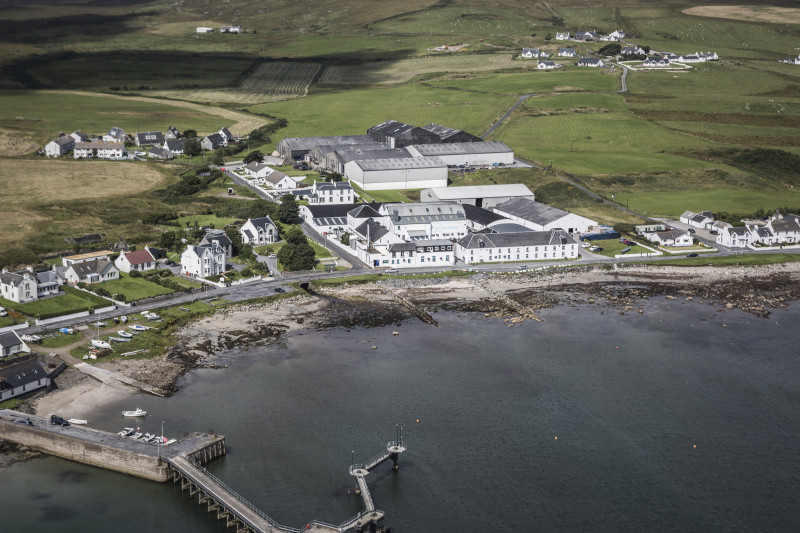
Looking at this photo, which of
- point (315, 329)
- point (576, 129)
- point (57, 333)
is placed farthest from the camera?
point (576, 129)

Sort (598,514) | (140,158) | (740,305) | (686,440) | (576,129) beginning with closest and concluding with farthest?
(598,514)
(686,440)
(740,305)
(140,158)
(576,129)

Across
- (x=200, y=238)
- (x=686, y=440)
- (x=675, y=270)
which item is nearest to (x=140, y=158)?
(x=200, y=238)

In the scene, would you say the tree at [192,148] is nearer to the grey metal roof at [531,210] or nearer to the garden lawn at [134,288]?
the grey metal roof at [531,210]

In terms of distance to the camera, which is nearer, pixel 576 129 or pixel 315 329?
pixel 315 329

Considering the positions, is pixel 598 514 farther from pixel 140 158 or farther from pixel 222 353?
pixel 140 158

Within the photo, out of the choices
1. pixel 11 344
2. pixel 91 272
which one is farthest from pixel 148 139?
pixel 11 344

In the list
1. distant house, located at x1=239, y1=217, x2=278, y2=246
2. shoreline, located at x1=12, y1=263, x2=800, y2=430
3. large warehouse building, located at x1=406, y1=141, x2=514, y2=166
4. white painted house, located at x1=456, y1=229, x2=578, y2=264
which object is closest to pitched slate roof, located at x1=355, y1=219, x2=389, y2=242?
white painted house, located at x1=456, y1=229, x2=578, y2=264
